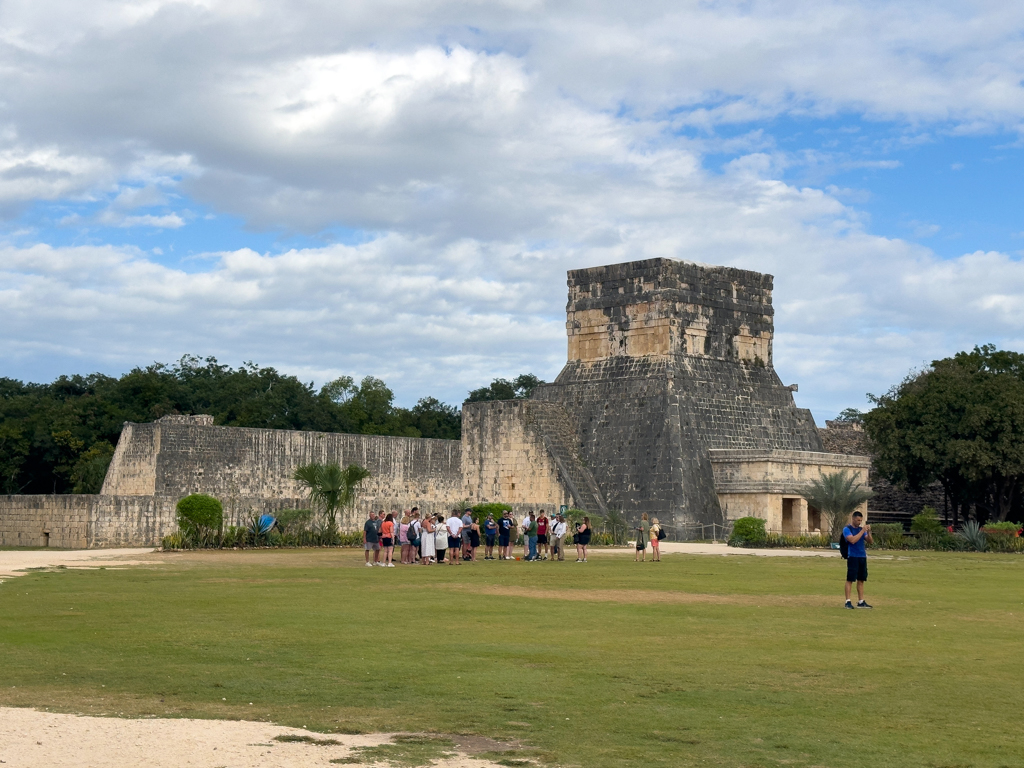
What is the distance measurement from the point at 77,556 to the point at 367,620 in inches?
466

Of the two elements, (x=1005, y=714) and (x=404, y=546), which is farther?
(x=404, y=546)

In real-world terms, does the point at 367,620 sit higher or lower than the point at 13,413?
lower

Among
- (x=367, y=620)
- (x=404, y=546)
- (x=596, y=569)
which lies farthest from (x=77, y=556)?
(x=367, y=620)

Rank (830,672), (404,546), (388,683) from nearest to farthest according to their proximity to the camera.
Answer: (388,683) < (830,672) < (404,546)

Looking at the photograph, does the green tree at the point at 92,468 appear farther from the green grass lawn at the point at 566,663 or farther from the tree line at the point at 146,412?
the green grass lawn at the point at 566,663

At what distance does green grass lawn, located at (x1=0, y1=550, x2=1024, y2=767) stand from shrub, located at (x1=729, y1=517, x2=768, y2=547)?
12.6 metres

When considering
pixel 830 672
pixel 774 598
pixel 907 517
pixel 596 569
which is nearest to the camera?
pixel 830 672

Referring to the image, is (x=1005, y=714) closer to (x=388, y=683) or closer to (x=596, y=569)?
(x=388, y=683)

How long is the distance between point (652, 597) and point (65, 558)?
435 inches

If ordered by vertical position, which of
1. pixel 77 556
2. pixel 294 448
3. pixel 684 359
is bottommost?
pixel 77 556

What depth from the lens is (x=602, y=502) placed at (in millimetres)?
33875

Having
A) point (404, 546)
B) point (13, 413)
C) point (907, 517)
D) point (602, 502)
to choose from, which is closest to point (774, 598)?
point (404, 546)

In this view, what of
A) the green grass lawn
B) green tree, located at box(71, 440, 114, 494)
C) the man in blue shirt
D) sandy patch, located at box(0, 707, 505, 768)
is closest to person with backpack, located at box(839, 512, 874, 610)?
the man in blue shirt

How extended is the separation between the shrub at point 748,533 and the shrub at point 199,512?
1124 cm
